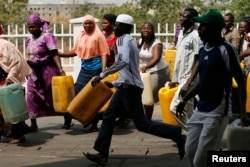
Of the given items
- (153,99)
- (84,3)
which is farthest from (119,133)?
(84,3)

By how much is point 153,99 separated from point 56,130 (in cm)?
154

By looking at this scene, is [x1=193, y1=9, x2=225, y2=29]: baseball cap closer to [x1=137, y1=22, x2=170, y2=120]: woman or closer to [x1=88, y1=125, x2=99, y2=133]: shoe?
[x1=137, y1=22, x2=170, y2=120]: woman

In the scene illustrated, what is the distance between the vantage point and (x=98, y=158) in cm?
671

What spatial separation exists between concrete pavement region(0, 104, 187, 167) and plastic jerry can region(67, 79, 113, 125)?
43 cm

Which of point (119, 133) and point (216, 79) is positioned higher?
point (216, 79)

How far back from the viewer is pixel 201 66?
16.8 feet

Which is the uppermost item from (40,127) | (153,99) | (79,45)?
(79,45)

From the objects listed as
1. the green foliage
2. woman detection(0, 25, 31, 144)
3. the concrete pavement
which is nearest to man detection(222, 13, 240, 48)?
the concrete pavement

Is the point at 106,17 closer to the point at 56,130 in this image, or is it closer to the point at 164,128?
the point at 56,130

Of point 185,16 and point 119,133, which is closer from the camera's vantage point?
point 185,16

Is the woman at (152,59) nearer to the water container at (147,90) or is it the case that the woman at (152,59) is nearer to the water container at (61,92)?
the water container at (147,90)

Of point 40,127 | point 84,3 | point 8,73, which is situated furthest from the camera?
point 84,3

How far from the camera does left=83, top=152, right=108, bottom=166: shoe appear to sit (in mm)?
6691

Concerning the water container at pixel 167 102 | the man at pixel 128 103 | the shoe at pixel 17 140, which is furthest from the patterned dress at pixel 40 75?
the water container at pixel 167 102
